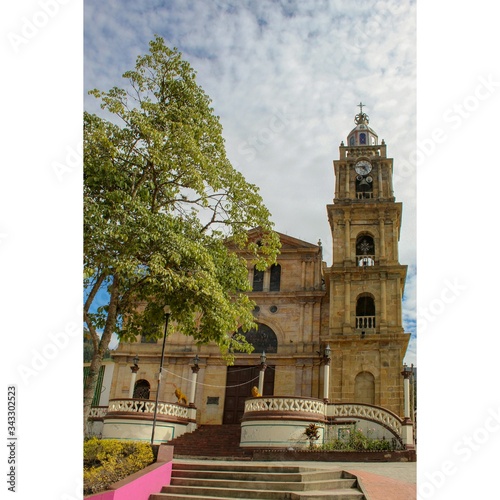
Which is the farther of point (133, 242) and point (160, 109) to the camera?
point (160, 109)

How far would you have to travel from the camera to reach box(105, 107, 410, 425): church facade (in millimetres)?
23469

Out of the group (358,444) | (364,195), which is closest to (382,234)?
(364,195)

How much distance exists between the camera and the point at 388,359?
23.1m

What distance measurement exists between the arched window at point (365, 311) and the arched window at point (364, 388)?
236 cm

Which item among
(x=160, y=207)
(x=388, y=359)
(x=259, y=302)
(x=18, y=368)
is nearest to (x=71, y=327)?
(x=18, y=368)

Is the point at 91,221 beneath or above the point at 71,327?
above

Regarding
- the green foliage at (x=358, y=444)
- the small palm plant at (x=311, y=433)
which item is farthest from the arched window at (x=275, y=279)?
the small palm plant at (x=311, y=433)

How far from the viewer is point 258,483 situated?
34.7 feet

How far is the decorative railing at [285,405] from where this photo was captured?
18.0 metres

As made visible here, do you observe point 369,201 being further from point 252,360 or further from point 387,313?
point 252,360

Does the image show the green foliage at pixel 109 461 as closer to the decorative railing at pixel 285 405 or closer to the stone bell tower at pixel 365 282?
the decorative railing at pixel 285 405

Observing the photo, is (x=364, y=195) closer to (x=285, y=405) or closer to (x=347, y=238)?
(x=347, y=238)

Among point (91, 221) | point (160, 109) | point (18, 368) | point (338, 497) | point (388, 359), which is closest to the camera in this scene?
point (18, 368)
